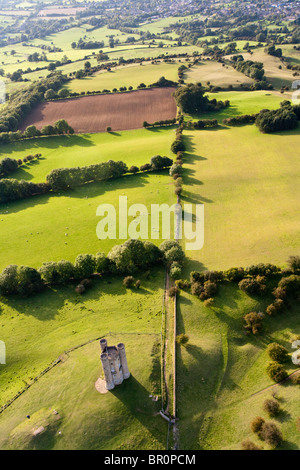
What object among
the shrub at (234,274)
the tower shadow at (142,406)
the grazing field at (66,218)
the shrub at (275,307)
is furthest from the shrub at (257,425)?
the grazing field at (66,218)

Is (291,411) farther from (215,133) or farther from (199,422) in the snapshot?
(215,133)

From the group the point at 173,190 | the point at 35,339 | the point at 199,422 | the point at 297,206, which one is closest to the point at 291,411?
the point at 199,422

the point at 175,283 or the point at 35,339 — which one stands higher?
the point at 175,283

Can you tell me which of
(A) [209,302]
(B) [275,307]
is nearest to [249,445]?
(A) [209,302]
